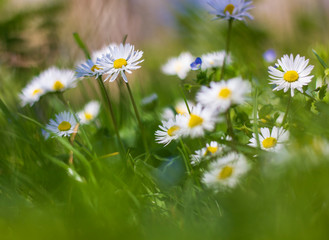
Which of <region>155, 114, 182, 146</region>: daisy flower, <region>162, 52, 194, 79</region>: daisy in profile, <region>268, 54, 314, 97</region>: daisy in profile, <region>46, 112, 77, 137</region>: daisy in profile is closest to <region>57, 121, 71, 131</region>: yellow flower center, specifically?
<region>46, 112, 77, 137</region>: daisy in profile

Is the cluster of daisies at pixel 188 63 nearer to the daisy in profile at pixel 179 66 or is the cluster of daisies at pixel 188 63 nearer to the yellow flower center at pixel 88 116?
the daisy in profile at pixel 179 66

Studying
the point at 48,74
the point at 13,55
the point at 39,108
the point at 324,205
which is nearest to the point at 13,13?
the point at 13,55

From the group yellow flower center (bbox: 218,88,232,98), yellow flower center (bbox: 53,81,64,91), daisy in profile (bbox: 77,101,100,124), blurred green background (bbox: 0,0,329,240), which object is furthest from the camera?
daisy in profile (bbox: 77,101,100,124)

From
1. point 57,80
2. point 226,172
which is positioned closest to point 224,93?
point 226,172

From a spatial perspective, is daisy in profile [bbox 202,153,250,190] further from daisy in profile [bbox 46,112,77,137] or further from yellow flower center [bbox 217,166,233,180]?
daisy in profile [bbox 46,112,77,137]

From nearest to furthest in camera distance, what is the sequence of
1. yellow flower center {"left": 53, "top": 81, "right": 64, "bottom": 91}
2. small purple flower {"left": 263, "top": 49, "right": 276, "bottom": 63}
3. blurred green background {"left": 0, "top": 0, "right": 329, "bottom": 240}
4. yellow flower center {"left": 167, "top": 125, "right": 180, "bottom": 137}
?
1. blurred green background {"left": 0, "top": 0, "right": 329, "bottom": 240}
2. yellow flower center {"left": 167, "top": 125, "right": 180, "bottom": 137}
3. yellow flower center {"left": 53, "top": 81, "right": 64, "bottom": 91}
4. small purple flower {"left": 263, "top": 49, "right": 276, "bottom": 63}

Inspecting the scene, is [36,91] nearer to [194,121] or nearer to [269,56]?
[194,121]

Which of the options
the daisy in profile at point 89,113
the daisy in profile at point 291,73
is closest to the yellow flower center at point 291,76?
the daisy in profile at point 291,73

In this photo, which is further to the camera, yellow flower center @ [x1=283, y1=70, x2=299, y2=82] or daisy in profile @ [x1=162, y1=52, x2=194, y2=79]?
daisy in profile @ [x1=162, y1=52, x2=194, y2=79]

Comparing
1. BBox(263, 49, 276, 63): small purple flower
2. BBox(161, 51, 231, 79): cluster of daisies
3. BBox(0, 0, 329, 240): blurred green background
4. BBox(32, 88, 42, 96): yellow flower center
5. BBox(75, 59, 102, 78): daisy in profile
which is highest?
BBox(263, 49, 276, 63): small purple flower
